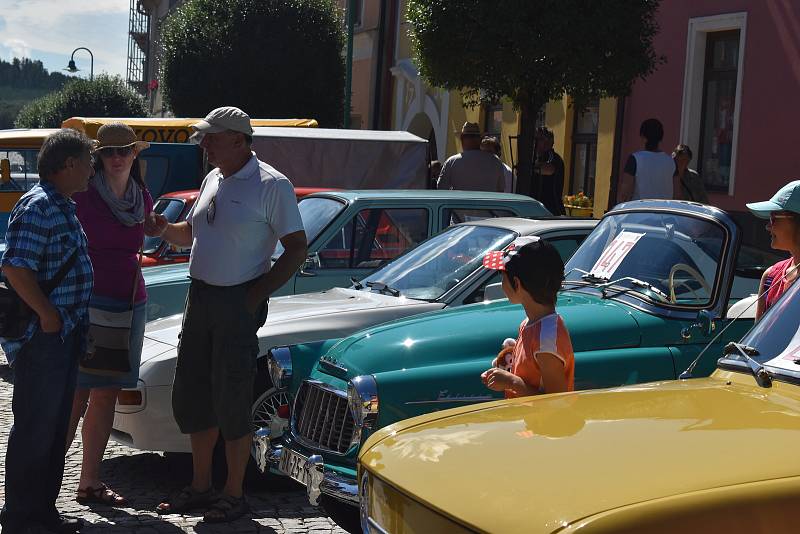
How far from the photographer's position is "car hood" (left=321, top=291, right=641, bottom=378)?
204 inches

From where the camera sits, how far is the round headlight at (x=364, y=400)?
16.0ft

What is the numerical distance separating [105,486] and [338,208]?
9.19 ft

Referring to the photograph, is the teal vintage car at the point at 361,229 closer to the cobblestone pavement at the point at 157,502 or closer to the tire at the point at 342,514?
the cobblestone pavement at the point at 157,502

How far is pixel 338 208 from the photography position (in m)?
8.12

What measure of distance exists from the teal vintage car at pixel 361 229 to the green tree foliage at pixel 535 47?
507cm

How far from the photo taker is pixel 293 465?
5273 millimetres

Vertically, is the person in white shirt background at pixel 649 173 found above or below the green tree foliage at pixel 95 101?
below

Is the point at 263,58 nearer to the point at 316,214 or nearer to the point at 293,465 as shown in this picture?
the point at 316,214

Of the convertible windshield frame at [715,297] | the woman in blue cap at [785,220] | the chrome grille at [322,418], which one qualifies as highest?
the woman in blue cap at [785,220]

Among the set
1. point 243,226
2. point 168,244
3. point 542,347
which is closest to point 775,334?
point 542,347

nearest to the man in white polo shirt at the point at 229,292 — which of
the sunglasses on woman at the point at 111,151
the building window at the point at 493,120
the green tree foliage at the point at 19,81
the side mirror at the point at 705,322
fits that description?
the sunglasses on woman at the point at 111,151

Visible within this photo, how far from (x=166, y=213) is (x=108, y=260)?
4645 millimetres

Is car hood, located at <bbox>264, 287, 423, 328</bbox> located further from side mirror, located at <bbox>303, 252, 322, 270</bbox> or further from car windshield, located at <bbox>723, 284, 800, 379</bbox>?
car windshield, located at <bbox>723, 284, 800, 379</bbox>

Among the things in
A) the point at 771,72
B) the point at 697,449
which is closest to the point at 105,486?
the point at 697,449
